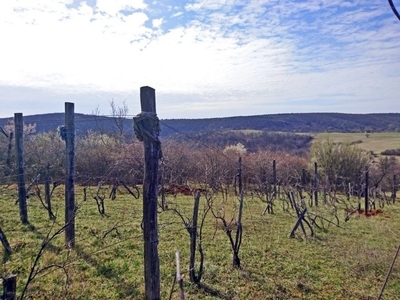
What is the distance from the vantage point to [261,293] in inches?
153

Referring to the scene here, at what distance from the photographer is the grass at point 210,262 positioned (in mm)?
3779

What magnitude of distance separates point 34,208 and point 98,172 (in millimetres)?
5566

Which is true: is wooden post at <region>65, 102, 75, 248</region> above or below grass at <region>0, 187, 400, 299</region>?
above

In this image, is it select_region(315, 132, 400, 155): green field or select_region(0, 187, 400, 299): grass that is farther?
select_region(315, 132, 400, 155): green field

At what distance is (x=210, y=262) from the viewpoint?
191 inches

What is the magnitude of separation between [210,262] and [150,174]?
2.92 meters

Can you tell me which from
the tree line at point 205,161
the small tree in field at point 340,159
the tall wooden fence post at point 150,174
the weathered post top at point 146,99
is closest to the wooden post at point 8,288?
the tall wooden fence post at point 150,174

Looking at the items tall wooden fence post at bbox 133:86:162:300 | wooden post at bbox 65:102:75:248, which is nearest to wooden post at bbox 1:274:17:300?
tall wooden fence post at bbox 133:86:162:300

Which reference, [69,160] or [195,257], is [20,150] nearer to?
[69,160]

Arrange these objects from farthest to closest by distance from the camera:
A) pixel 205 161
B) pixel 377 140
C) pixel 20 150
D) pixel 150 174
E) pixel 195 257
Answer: pixel 377 140 < pixel 205 161 < pixel 20 150 < pixel 195 257 < pixel 150 174

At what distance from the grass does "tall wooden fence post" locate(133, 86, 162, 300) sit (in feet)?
1.60

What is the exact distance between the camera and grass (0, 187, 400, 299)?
378 cm

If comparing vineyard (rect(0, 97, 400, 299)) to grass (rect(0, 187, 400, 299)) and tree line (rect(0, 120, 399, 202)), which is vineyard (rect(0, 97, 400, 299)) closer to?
grass (rect(0, 187, 400, 299))

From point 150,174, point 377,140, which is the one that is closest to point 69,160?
point 150,174
